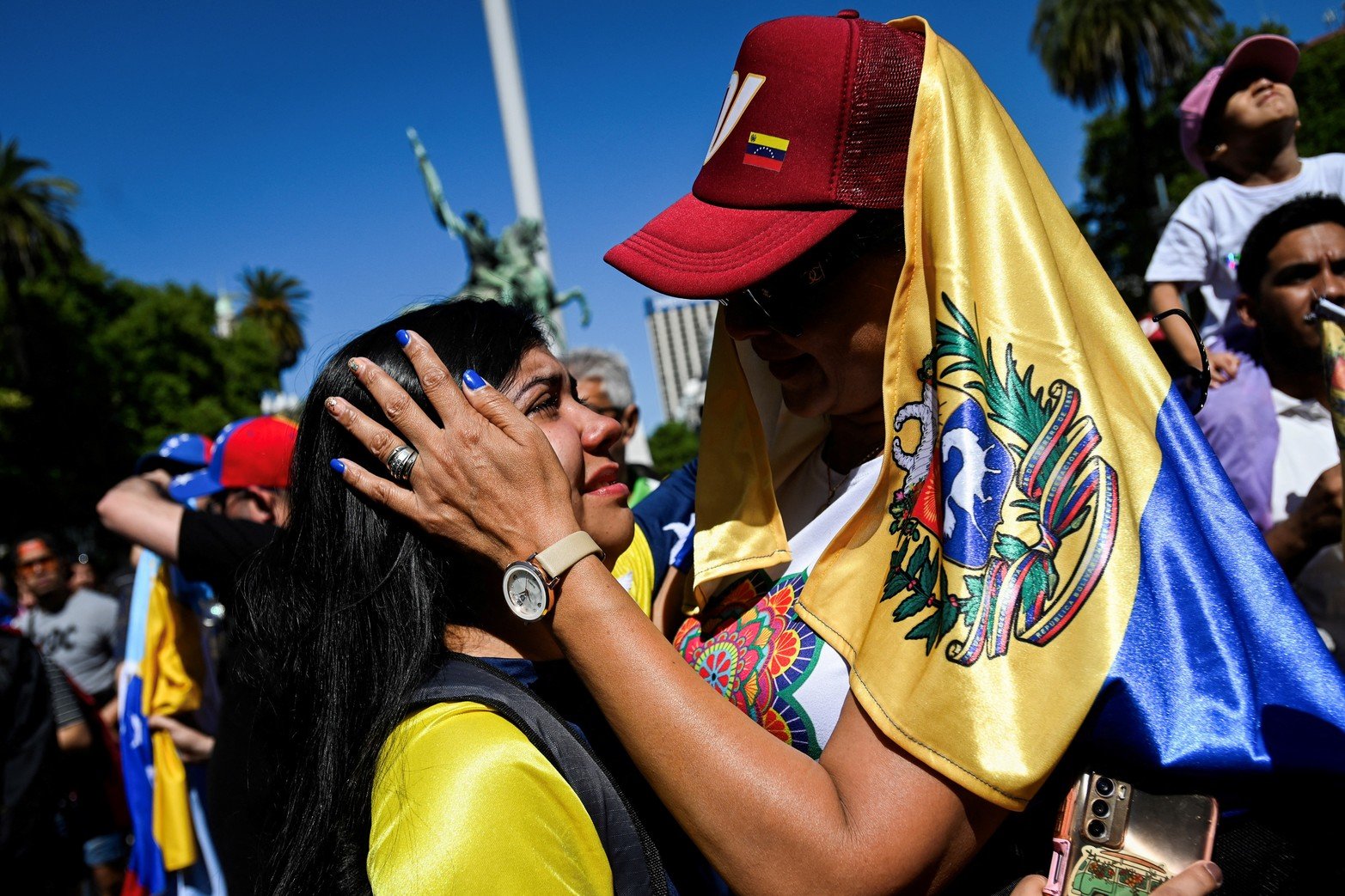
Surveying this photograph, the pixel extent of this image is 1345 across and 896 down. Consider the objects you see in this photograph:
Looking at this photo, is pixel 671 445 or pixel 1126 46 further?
pixel 671 445

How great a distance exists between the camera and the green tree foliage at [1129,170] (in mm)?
24375

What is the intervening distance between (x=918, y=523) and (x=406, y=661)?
0.88 m

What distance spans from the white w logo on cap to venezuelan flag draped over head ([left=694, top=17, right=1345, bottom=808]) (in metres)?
0.33

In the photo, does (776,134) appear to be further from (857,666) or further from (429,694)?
(429,694)

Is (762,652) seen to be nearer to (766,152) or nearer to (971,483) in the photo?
(971,483)

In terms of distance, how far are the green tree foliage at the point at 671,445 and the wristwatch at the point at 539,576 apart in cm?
3710

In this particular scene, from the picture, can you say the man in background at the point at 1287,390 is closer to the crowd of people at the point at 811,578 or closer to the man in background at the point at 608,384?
the crowd of people at the point at 811,578

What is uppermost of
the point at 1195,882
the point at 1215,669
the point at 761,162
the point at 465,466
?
the point at 761,162

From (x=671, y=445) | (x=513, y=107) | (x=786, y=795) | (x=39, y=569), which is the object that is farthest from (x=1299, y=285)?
(x=671, y=445)

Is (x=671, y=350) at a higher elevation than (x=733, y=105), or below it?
below

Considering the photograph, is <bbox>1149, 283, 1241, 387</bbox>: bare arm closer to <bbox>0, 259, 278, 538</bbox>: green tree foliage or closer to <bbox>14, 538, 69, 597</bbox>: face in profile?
<bbox>14, 538, 69, 597</bbox>: face in profile

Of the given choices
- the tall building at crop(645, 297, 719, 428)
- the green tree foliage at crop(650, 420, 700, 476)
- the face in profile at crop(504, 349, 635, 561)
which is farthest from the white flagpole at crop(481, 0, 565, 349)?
the tall building at crop(645, 297, 719, 428)

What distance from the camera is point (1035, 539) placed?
1262 millimetres

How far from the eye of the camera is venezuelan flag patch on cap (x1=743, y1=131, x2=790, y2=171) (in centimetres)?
160
